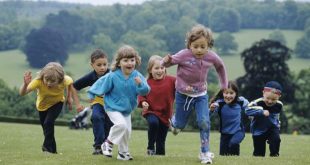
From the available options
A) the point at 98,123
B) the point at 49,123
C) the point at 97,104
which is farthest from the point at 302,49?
the point at 98,123

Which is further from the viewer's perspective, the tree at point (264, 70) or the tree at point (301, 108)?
the tree at point (301, 108)

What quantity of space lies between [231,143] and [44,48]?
150m

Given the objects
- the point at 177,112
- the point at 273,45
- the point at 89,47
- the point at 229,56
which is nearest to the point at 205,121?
the point at 177,112

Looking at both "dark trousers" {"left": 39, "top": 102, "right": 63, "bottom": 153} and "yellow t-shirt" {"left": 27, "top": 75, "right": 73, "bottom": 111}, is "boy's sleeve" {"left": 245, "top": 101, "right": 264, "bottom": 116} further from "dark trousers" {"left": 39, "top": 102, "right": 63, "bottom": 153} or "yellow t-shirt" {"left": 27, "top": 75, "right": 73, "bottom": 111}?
"dark trousers" {"left": 39, "top": 102, "right": 63, "bottom": 153}

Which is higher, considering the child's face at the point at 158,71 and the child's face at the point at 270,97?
the child's face at the point at 158,71

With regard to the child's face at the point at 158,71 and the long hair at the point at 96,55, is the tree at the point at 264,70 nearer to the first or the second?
the child's face at the point at 158,71

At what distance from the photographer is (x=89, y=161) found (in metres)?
12.1

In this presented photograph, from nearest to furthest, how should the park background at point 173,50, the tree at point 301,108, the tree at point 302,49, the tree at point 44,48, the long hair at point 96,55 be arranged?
1. the long hair at point 96,55
2. the tree at point 301,108
3. the park background at point 173,50
4. the tree at point 302,49
5. the tree at point 44,48

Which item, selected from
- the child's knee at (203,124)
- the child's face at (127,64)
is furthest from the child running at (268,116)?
the child's face at (127,64)

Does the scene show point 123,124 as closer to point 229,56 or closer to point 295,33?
point 229,56

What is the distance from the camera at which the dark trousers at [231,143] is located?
49.4 feet

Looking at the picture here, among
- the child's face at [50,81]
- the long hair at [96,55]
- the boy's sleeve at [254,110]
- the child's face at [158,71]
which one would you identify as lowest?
the boy's sleeve at [254,110]

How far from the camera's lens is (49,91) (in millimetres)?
14086

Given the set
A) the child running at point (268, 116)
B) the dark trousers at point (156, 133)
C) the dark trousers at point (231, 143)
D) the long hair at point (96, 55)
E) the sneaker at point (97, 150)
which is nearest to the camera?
the sneaker at point (97, 150)
